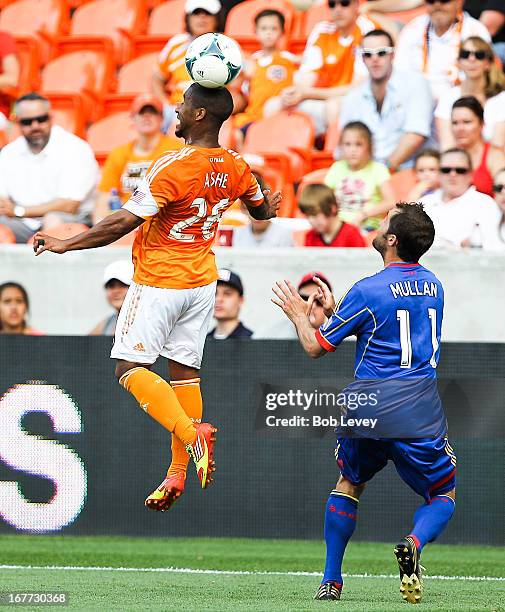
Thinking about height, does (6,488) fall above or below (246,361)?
below

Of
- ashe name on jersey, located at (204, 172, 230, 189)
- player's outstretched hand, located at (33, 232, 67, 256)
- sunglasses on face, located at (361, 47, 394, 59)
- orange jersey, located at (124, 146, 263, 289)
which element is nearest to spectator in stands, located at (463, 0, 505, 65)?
sunglasses on face, located at (361, 47, 394, 59)

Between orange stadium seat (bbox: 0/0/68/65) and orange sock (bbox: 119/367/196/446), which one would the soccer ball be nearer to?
orange sock (bbox: 119/367/196/446)

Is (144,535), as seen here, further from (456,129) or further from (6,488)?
(456,129)

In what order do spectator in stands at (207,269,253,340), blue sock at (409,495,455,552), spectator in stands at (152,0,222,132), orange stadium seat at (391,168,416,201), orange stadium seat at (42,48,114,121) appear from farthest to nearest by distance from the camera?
orange stadium seat at (42,48,114,121)
spectator in stands at (152,0,222,132)
orange stadium seat at (391,168,416,201)
spectator in stands at (207,269,253,340)
blue sock at (409,495,455,552)

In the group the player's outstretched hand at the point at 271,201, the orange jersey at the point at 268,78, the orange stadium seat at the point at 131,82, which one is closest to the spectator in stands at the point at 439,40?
the orange jersey at the point at 268,78

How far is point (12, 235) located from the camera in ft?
37.1

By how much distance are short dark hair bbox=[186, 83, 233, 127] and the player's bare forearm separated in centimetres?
116

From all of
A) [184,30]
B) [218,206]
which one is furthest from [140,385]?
[184,30]

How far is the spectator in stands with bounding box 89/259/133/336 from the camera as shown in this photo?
9922 millimetres

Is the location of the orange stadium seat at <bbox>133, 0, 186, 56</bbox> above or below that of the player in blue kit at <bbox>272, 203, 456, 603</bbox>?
above

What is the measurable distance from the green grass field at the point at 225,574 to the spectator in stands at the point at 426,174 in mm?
3076

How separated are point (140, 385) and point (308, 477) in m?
2.93

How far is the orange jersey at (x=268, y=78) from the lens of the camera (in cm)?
1330

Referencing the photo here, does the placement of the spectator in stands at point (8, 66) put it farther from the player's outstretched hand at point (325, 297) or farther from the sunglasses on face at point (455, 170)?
the player's outstretched hand at point (325, 297)
